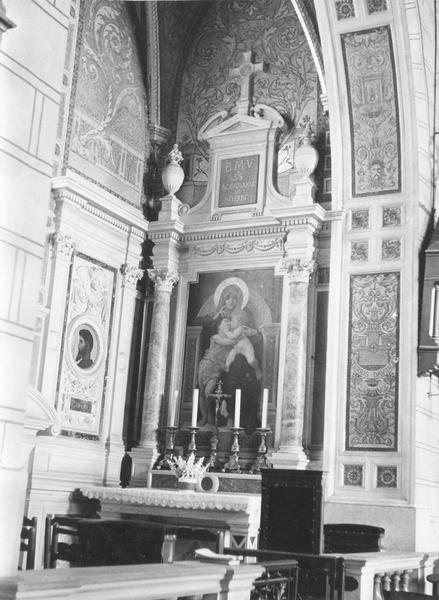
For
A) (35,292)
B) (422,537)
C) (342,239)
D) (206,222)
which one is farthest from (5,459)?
(206,222)

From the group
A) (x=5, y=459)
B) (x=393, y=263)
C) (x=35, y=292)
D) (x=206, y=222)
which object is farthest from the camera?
(x=206, y=222)

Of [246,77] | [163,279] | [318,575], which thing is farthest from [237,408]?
[246,77]

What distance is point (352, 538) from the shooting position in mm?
7945

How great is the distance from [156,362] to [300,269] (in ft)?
7.26

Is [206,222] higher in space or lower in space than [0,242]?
higher

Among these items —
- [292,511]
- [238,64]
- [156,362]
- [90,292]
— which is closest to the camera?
[292,511]

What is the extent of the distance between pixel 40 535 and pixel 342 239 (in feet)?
15.5

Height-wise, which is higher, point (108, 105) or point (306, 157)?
point (108, 105)

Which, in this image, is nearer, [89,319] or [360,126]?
[360,126]

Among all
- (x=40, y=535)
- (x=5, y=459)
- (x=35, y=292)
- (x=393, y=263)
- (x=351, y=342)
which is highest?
(x=393, y=263)

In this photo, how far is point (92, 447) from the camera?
1055 cm

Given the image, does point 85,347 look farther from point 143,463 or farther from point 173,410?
point 143,463

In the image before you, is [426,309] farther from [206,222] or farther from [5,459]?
[5,459]

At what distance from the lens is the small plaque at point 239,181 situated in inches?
450
